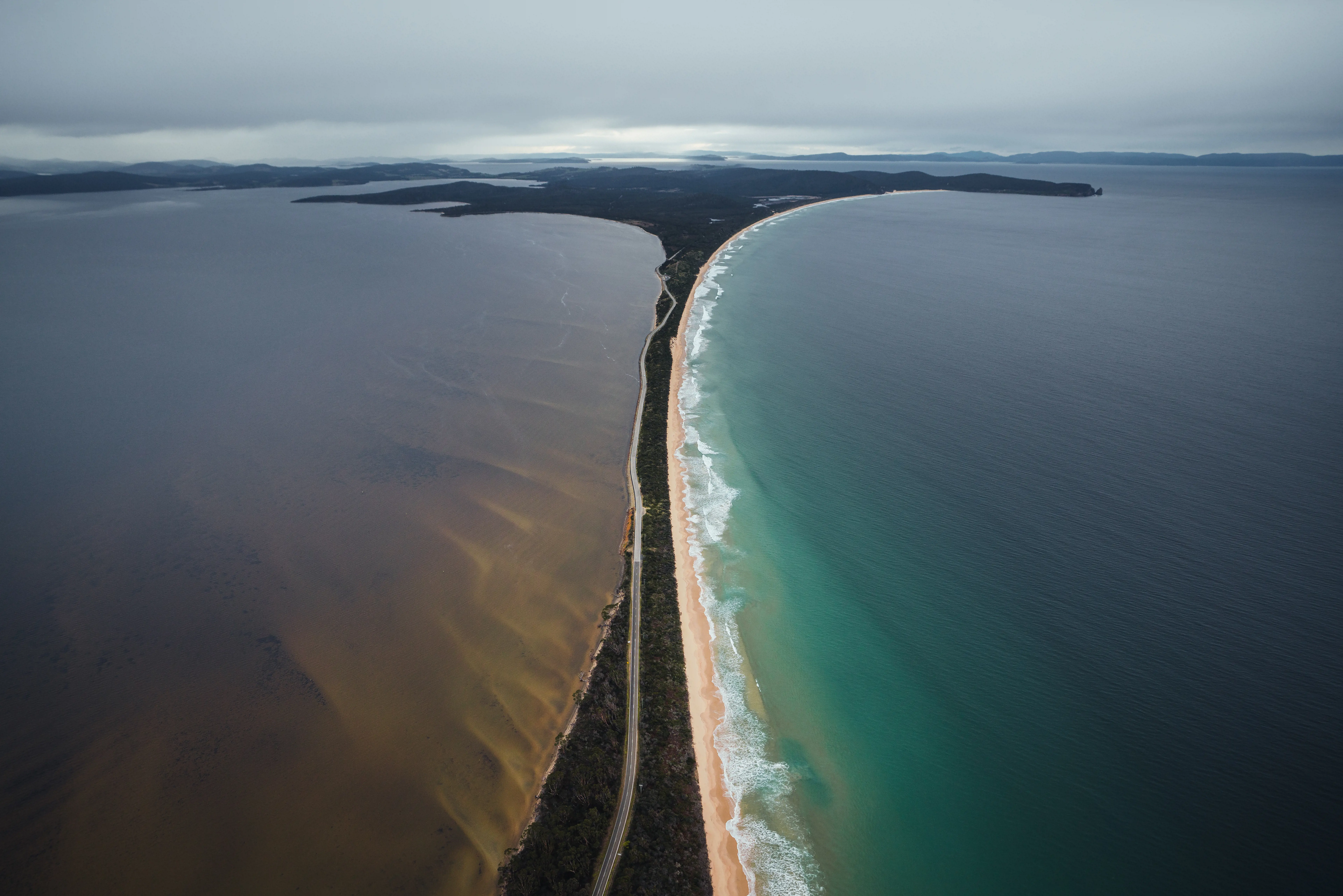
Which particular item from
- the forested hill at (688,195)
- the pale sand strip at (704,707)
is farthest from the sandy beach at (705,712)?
the forested hill at (688,195)

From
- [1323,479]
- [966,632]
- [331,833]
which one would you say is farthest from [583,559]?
[1323,479]

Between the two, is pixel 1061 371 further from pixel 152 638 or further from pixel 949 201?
pixel 949 201

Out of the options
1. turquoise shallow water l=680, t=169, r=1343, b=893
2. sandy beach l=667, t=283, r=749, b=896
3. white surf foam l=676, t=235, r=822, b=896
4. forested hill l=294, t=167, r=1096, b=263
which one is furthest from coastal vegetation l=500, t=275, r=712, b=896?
forested hill l=294, t=167, r=1096, b=263

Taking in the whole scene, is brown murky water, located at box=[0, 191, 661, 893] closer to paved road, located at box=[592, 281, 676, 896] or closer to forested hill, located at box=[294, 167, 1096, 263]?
paved road, located at box=[592, 281, 676, 896]

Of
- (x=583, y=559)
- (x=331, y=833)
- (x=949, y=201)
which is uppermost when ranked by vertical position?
(x=949, y=201)

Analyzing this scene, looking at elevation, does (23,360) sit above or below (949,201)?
below
